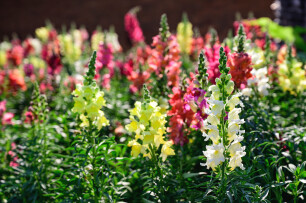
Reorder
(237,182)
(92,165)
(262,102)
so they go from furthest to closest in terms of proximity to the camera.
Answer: (262,102)
(92,165)
(237,182)

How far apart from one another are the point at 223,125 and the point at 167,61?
5.45 feet

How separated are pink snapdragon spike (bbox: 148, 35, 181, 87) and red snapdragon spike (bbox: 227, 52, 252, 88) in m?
0.80

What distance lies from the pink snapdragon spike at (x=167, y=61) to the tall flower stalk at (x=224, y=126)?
142 cm

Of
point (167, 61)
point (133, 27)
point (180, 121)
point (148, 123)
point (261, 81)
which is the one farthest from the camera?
point (133, 27)

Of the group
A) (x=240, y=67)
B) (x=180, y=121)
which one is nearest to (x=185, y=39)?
(x=240, y=67)

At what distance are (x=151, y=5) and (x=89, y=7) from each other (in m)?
2.75

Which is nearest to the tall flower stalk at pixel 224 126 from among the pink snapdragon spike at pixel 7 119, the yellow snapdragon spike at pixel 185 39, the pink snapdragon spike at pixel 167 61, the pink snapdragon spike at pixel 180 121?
the pink snapdragon spike at pixel 180 121

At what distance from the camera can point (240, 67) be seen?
118 inches

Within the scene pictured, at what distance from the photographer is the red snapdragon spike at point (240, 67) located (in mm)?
2963

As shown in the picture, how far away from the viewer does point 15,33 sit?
49.3 feet

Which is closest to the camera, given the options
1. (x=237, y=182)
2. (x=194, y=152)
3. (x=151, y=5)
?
(x=237, y=182)

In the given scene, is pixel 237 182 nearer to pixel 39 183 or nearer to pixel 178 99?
pixel 178 99

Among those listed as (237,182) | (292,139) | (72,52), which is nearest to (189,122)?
(237,182)

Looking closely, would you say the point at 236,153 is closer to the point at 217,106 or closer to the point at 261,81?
the point at 217,106
